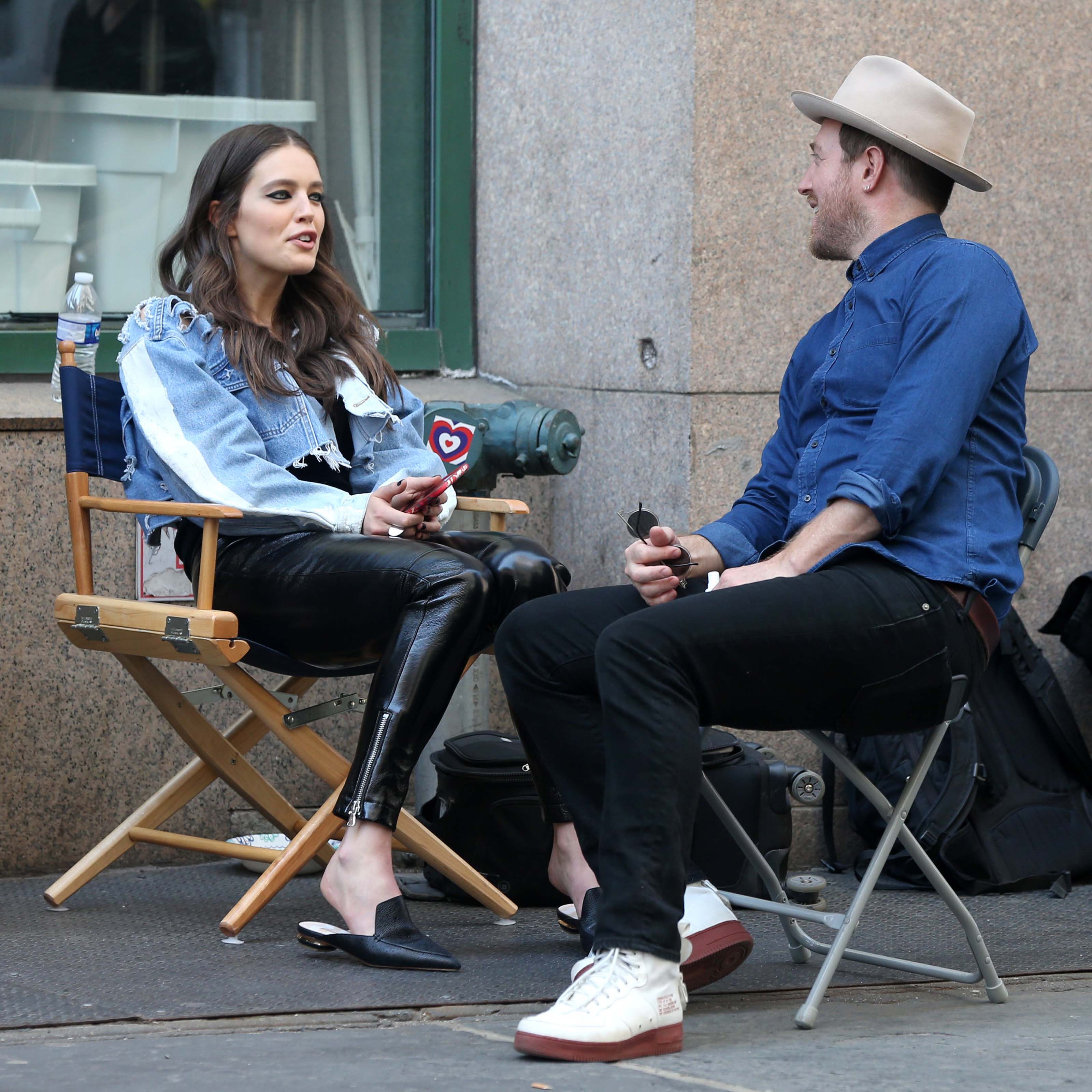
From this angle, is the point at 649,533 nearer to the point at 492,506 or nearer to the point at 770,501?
the point at 770,501

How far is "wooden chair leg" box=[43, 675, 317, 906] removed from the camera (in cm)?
354

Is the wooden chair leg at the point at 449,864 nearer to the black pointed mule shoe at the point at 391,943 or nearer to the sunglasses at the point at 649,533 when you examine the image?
the black pointed mule shoe at the point at 391,943

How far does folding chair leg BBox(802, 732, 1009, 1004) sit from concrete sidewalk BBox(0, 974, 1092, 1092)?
0.15ft

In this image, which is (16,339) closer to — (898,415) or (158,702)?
(158,702)

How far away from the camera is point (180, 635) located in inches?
124

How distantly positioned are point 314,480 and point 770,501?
1022 millimetres

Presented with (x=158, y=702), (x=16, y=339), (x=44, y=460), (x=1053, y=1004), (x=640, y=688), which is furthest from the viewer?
(x=16, y=339)

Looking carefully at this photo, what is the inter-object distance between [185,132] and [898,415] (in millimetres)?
2774

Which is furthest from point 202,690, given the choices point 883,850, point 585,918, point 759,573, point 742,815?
point 883,850

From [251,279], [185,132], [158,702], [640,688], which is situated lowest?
[158,702]

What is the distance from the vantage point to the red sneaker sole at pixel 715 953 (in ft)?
8.88

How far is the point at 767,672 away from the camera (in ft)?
8.36

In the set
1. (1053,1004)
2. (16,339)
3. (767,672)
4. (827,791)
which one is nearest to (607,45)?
(16,339)

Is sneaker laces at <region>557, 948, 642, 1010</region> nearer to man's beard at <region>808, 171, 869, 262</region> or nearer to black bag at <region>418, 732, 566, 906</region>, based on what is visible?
black bag at <region>418, 732, 566, 906</region>
